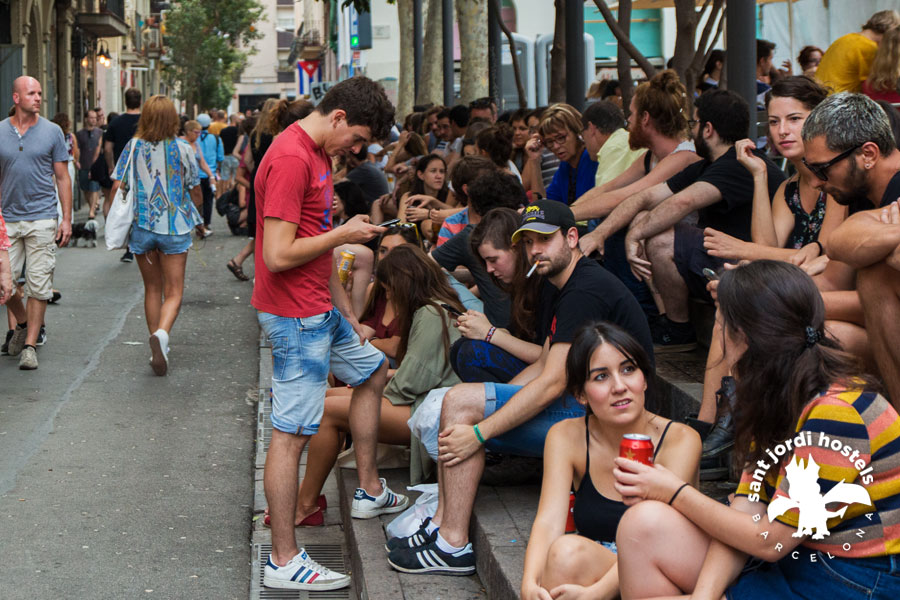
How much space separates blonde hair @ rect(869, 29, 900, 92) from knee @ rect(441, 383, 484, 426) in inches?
158

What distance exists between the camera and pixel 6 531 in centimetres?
539

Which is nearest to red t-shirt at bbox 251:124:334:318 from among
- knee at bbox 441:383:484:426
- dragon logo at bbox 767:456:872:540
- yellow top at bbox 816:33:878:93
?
knee at bbox 441:383:484:426

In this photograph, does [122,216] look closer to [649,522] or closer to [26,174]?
[26,174]

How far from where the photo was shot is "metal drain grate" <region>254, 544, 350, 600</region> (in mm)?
4828

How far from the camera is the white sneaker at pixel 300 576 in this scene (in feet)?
15.5

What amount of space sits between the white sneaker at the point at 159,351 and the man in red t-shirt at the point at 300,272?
382 centimetres

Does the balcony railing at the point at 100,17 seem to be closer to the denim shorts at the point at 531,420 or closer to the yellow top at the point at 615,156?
the yellow top at the point at 615,156

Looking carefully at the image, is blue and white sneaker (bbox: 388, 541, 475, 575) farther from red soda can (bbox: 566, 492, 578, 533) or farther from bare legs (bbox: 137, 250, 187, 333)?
bare legs (bbox: 137, 250, 187, 333)

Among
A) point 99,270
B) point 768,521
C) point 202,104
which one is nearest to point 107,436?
point 768,521

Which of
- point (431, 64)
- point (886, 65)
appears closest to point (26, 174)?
point (886, 65)

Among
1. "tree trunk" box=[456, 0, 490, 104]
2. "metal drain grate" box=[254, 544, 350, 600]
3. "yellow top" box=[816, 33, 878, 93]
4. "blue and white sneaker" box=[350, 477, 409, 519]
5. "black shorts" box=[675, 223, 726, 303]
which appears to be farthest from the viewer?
"tree trunk" box=[456, 0, 490, 104]

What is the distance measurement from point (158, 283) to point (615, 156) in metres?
3.65

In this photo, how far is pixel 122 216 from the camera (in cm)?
866

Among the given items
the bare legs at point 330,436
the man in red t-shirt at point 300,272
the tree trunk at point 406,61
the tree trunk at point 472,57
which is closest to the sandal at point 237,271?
the tree trunk at point 472,57
